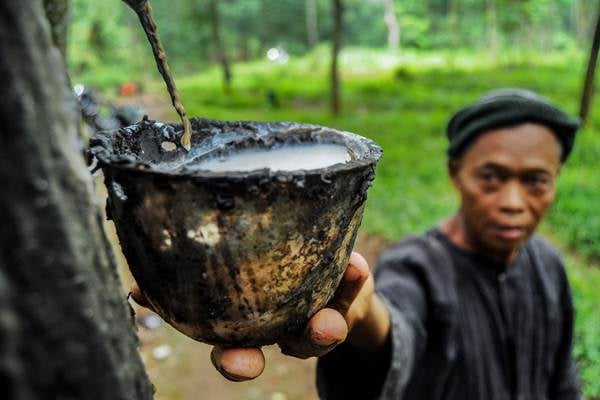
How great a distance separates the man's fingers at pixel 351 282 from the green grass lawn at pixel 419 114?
10.9ft

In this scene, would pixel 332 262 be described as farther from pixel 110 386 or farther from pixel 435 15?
pixel 435 15

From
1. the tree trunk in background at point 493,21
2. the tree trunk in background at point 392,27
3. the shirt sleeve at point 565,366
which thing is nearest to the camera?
the shirt sleeve at point 565,366

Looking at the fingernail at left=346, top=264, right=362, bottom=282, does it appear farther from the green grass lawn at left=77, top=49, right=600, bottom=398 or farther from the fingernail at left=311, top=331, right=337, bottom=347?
the green grass lawn at left=77, top=49, right=600, bottom=398

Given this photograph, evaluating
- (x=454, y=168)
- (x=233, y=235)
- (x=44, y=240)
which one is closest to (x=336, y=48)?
(x=454, y=168)

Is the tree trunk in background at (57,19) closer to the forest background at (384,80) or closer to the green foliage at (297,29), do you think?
the forest background at (384,80)

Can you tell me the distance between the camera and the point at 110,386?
649 mm

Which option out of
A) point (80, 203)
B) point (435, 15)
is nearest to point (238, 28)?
point (435, 15)

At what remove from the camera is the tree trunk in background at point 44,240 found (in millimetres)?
541

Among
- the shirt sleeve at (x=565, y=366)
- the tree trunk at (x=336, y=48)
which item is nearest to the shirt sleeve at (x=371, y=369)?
the shirt sleeve at (x=565, y=366)

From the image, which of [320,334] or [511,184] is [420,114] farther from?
[320,334]

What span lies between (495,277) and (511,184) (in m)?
0.56

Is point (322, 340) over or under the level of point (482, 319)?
over

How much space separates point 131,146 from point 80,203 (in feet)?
1.48

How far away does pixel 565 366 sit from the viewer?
298 cm
